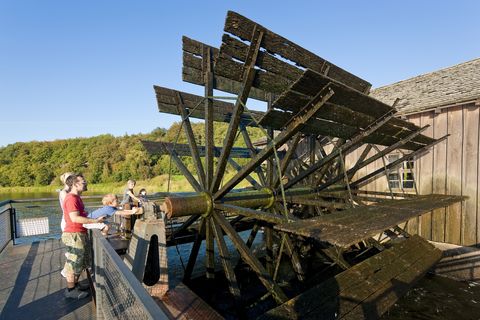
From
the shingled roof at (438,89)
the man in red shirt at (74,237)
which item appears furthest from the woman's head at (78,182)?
the shingled roof at (438,89)

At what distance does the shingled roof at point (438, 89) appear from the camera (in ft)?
22.9

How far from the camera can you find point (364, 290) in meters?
4.24

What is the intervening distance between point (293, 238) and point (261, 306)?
8.47 ft

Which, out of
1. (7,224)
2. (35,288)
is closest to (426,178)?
(35,288)

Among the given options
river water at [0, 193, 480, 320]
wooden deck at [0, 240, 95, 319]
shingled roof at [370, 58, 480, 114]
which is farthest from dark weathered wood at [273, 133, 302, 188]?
shingled roof at [370, 58, 480, 114]

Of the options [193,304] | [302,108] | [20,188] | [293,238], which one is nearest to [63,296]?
[193,304]

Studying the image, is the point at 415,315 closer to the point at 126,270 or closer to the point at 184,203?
the point at 184,203

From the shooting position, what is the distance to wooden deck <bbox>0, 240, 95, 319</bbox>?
3510mm

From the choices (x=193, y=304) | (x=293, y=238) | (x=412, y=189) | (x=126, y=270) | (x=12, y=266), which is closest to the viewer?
(x=126, y=270)

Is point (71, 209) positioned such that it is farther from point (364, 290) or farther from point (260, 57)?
point (364, 290)

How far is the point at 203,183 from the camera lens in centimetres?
550

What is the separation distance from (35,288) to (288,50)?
5.74 meters

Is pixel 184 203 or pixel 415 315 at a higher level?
pixel 184 203

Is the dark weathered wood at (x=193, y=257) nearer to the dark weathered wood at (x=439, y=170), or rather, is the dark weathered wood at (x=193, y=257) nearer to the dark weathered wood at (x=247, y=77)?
the dark weathered wood at (x=247, y=77)
